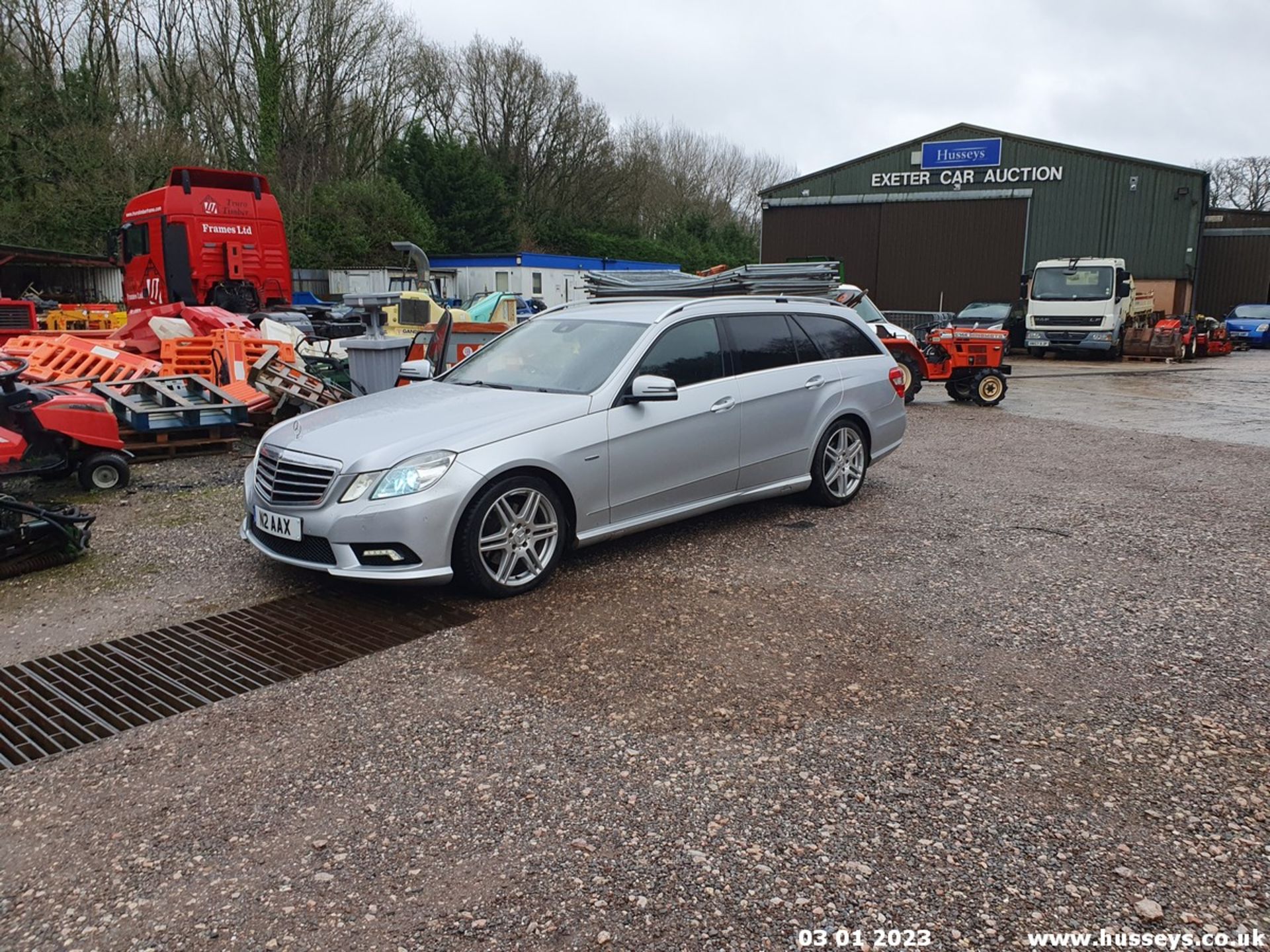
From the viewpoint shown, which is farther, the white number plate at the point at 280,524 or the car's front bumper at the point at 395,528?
the white number plate at the point at 280,524

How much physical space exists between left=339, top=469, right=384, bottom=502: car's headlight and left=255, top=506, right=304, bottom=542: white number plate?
34 centimetres

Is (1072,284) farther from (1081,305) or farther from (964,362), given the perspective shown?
(964,362)

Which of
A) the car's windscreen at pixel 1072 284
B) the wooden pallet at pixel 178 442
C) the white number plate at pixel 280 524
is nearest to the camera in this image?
the white number plate at pixel 280 524

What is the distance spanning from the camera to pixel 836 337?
733 centimetres

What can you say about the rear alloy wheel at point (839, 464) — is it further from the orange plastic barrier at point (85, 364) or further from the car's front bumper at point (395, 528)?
the orange plastic barrier at point (85, 364)

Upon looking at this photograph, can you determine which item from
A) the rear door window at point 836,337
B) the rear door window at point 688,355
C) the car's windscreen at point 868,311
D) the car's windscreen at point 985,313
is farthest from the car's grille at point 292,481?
the car's windscreen at point 985,313

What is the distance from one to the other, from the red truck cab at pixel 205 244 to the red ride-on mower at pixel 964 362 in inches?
435

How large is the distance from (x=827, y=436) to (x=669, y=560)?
1.90 meters

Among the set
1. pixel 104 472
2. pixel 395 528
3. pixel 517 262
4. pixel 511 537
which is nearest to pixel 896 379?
pixel 511 537

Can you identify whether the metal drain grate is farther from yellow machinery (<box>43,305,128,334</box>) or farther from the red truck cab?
yellow machinery (<box>43,305,128,334</box>)

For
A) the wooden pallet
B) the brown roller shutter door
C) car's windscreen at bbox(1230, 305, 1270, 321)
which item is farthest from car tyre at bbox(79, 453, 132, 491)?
car's windscreen at bbox(1230, 305, 1270, 321)

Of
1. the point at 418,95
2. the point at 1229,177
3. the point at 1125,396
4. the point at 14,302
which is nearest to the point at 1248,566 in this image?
the point at 1125,396

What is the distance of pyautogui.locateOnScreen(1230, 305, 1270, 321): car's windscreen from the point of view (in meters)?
31.5
